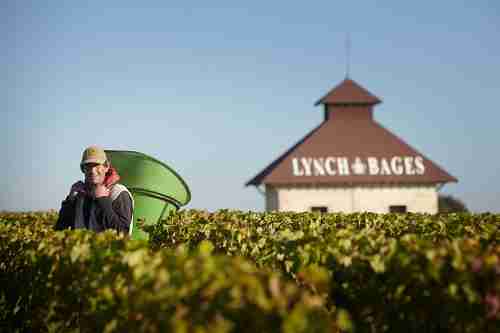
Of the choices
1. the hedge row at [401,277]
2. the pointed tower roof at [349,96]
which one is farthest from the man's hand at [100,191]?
the pointed tower roof at [349,96]

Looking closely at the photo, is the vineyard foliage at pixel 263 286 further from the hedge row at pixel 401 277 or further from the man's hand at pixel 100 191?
the man's hand at pixel 100 191

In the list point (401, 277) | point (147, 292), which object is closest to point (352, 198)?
point (401, 277)

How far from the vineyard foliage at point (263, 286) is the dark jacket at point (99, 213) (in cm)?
72

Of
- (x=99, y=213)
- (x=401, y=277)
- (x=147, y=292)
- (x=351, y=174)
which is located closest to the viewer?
(x=147, y=292)

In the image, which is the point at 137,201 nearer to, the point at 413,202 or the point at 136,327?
the point at 136,327

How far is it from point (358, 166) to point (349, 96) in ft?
18.3

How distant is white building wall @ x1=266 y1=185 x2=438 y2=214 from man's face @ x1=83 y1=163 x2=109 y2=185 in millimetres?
24975

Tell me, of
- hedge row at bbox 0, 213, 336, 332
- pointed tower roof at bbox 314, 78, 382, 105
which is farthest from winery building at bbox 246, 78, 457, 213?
hedge row at bbox 0, 213, 336, 332

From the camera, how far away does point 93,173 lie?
7.68 meters

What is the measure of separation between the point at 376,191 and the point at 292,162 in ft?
16.0

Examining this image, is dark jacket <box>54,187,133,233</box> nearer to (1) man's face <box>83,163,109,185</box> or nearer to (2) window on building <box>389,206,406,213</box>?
(1) man's face <box>83,163,109,185</box>

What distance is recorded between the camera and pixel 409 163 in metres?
34.8

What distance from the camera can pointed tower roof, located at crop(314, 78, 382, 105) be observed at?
3719 centimetres

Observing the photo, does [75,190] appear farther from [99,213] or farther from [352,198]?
[352,198]
